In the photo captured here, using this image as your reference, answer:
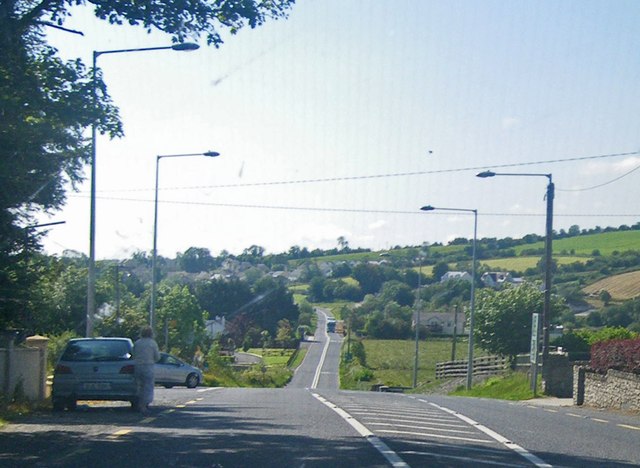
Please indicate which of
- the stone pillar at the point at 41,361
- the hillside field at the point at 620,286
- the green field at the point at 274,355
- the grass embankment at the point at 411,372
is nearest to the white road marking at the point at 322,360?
the grass embankment at the point at 411,372

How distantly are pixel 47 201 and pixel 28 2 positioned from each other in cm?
414

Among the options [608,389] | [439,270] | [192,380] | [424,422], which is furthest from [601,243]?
[424,422]

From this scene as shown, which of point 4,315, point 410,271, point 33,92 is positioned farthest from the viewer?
point 410,271

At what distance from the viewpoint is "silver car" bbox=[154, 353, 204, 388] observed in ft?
126

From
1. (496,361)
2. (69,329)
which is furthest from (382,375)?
(69,329)

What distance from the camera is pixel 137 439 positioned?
13.0 metres

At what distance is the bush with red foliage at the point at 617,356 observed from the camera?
84.2 feet

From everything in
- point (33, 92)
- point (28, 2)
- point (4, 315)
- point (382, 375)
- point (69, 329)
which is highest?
point (28, 2)

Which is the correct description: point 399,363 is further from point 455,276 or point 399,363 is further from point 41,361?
point 41,361

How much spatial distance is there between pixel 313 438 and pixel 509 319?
122ft

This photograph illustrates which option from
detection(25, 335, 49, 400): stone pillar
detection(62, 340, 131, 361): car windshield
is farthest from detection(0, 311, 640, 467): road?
detection(25, 335, 49, 400): stone pillar

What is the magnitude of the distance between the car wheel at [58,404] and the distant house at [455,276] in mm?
73582

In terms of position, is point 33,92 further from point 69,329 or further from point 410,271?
point 410,271

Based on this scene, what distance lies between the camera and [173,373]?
127ft
